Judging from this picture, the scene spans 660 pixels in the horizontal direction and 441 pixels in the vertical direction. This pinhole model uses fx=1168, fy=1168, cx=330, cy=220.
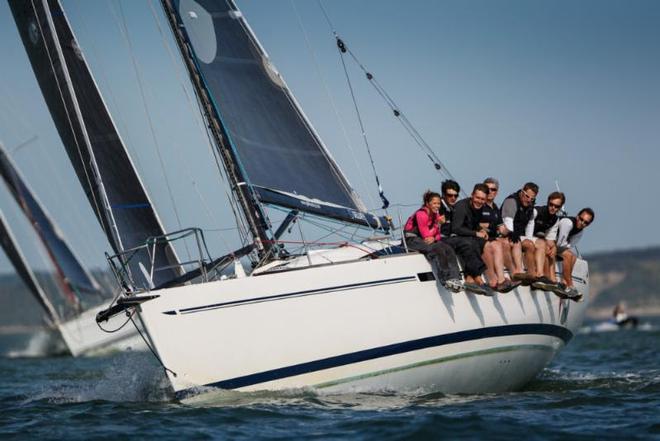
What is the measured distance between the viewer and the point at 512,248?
14.7 meters

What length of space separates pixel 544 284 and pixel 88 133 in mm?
7190

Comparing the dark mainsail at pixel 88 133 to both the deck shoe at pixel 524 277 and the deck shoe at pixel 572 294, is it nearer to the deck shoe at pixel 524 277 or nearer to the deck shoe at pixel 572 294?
the deck shoe at pixel 524 277

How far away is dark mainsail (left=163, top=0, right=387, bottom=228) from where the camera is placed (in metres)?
14.9

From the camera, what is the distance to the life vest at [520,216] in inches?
597

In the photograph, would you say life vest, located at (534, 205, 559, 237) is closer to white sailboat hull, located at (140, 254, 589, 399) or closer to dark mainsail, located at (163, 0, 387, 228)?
white sailboat hull, located at (140, 254, 589, 399)

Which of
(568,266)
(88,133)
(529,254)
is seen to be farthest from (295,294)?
(88,133)

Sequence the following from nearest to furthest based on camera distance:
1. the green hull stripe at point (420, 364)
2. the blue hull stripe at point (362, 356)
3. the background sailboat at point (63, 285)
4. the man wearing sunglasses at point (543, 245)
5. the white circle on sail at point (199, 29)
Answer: the blue hull stripe at point (362, 356) < the green hull stripe at point (420, 364) < the man wearing sunglasses at point (543, 245) < the white circle on sail at point (199, 29) < the background sailboat at point (63, 285)

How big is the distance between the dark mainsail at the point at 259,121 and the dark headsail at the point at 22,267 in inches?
870

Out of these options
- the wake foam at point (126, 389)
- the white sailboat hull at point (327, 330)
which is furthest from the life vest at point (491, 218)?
the wake foam at point (126, 389)

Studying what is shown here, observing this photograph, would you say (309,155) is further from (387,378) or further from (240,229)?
(387,378)

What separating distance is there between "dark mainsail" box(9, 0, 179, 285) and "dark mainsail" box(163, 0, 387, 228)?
2.11m

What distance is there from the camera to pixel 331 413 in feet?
40.6

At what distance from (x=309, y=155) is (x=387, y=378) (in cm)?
336

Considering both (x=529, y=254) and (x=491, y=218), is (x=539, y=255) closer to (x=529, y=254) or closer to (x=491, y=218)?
(x=529, y=254)
